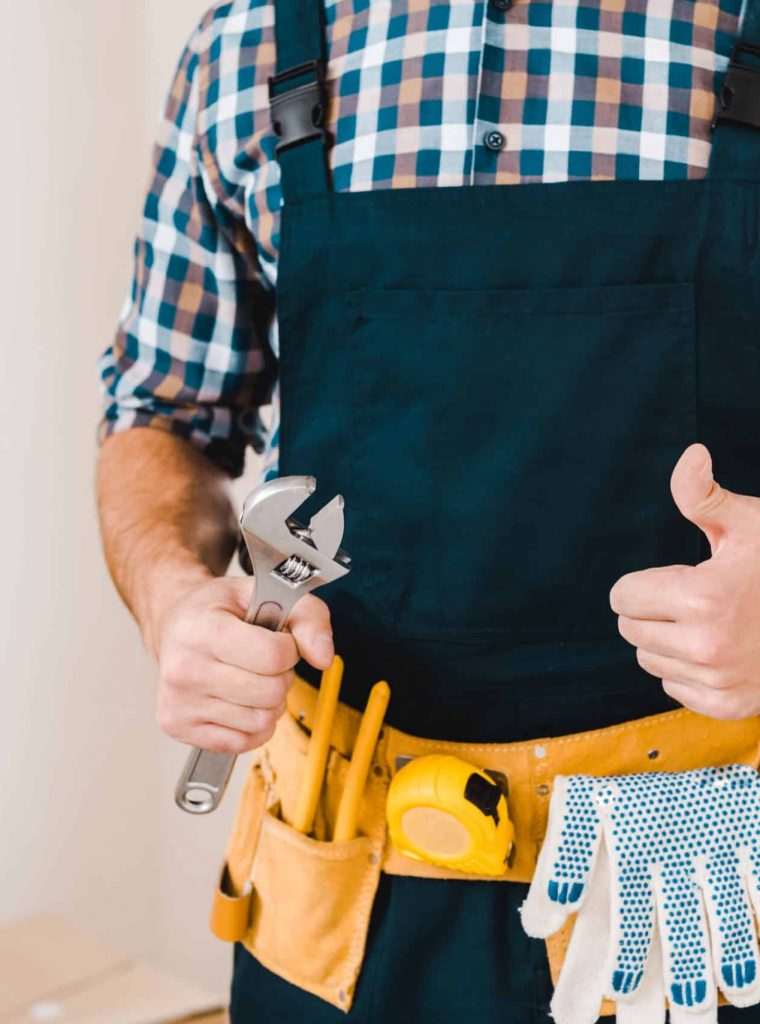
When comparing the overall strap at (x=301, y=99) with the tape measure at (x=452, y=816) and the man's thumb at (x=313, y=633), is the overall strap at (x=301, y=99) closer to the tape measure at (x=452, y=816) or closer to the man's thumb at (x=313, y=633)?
the man's thumb at (x=313, y=633)

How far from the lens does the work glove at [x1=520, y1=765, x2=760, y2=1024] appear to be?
0.74 m

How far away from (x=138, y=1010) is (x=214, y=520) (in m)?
0.77

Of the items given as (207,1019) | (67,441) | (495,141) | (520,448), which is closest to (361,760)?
(520,448)

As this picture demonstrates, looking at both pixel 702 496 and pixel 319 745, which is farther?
pixel 319 745

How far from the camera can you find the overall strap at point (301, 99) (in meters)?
0.86

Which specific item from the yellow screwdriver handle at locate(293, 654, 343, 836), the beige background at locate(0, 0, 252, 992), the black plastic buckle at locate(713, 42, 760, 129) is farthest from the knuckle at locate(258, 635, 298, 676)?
the beige background at locate(0, 0, 252, 992)

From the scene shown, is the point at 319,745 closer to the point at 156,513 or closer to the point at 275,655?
the point at 275,655

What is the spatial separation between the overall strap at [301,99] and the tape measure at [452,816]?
0.46 m

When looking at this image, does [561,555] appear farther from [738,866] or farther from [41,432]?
[41,432]

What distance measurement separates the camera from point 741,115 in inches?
29.8

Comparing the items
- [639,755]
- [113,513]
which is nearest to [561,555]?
[639,755]

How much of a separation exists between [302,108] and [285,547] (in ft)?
1.27

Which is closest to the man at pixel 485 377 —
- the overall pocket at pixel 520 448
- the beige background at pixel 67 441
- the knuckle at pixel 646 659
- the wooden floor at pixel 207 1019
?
the overall pocket at pixel 520 448

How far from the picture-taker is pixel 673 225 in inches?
30.5
